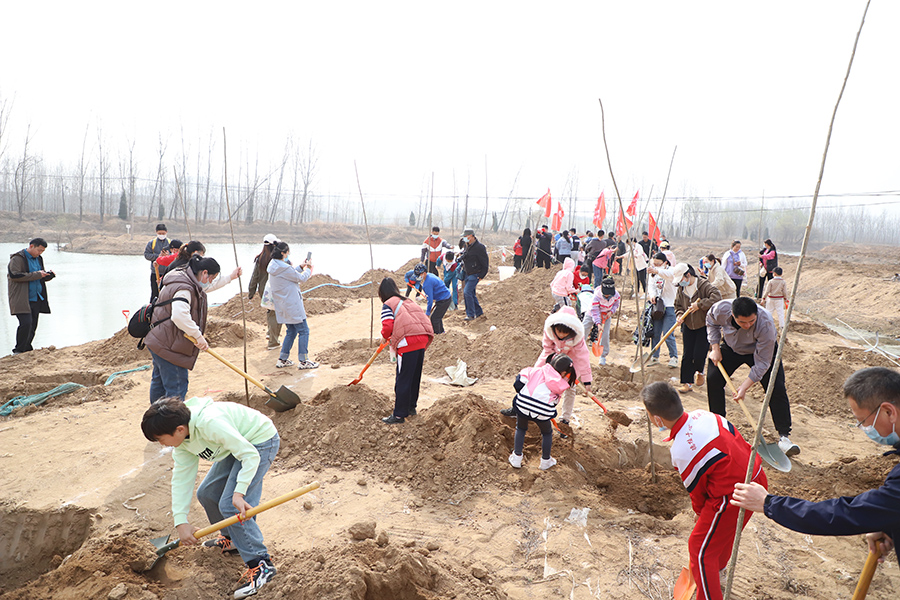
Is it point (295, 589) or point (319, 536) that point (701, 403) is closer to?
point (319, 536)

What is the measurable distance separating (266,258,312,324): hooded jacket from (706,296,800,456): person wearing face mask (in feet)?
16.6

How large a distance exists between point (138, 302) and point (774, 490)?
44.8ft

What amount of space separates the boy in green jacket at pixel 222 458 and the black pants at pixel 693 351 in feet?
17.0

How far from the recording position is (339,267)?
77.2 feet

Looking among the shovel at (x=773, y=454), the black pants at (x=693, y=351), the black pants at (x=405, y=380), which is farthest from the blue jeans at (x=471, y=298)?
the shovel at (x=773, y=454)

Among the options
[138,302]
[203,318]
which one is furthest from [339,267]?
[203,318]

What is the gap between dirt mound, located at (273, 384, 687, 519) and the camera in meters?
4.16

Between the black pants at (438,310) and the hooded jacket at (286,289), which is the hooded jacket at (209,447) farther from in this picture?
the black pants at (438,310)

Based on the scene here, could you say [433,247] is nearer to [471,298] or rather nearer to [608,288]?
[471,298]

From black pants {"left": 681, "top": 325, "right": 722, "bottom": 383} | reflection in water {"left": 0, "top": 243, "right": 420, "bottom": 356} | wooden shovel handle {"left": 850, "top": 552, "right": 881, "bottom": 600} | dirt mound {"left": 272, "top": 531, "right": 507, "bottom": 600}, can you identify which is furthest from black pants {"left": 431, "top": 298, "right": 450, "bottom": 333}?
wooden shovel handle {"left": 850, "top": 552, "right": 881, "bottom": 600}

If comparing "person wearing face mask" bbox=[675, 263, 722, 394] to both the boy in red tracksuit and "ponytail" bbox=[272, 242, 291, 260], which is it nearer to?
the boy in red tracksuit

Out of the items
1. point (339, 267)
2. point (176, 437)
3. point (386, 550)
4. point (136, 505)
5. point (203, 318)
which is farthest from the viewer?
point (339, 267)

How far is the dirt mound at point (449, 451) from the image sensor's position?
13.7ft

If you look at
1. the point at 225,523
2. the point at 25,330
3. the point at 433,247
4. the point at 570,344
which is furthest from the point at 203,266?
the point at 433,247
